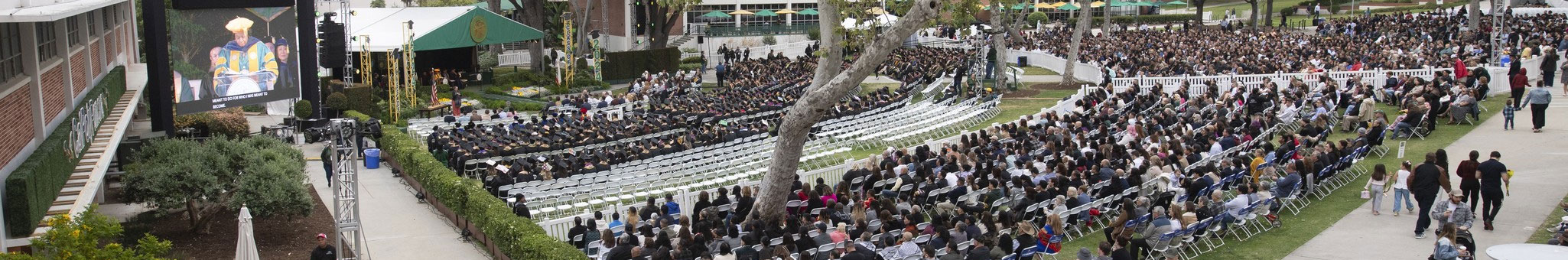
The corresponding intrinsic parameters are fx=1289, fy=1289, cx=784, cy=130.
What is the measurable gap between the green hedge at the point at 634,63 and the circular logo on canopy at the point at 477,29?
4.35 m

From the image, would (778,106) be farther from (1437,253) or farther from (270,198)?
(1437,253)

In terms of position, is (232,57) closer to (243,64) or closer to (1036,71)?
(243,64)

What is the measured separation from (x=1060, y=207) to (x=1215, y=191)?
1771 millimetres

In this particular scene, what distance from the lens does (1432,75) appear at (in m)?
28.2

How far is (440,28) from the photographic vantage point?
42781 millimetres

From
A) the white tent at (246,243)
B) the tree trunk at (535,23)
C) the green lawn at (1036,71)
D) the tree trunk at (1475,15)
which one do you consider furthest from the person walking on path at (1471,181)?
the tree trunk at (535,23)

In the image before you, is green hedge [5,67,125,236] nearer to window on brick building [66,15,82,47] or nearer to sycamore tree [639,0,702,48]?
window on brick building [66,15,82,47]

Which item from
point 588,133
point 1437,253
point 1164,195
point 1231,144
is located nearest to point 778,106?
point 588,133

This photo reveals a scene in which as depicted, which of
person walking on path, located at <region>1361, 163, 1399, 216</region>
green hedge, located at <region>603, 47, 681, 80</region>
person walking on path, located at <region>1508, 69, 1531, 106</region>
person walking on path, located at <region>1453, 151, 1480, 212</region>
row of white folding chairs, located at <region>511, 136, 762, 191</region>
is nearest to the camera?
person walking on path, located at <region>1453, 151, 1480, 212</region>

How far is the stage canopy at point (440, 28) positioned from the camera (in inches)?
→ 1671

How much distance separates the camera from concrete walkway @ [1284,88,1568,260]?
14516mm

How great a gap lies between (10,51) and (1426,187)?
53.7 ft

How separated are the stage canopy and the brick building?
2077 cm

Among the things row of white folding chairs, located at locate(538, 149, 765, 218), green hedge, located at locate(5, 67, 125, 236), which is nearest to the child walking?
row of white folding chairs, located at locate(538, 149, 765, 218)
